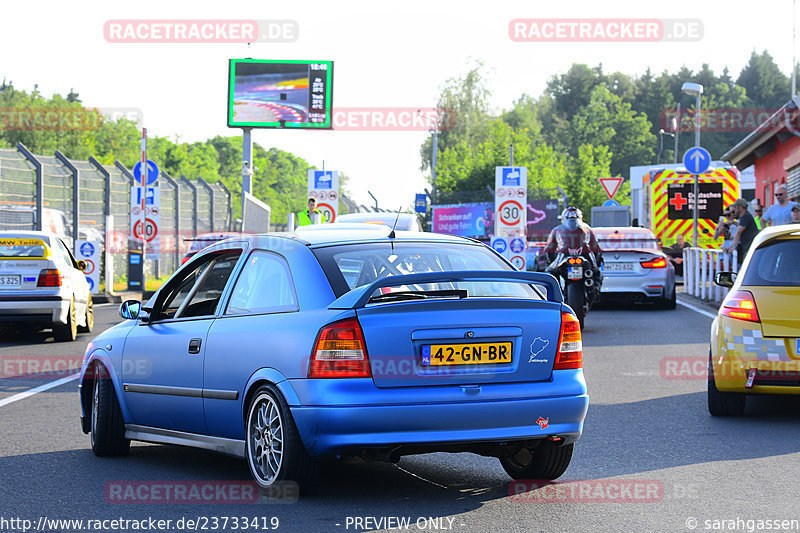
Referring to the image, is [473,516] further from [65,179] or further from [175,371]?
[65,179]

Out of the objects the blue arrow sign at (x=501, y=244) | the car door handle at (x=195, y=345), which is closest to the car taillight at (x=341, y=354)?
the car door handle at (x=195, y=345)

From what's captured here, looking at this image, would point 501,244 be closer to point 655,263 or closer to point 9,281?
point 655,263

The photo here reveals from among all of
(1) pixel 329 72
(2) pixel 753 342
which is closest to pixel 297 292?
(2) pixel 753 342

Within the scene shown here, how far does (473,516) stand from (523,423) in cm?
59

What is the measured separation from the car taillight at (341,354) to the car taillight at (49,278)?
466 inches

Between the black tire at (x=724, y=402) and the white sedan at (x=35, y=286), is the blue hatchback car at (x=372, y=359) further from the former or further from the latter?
the white sedan at (x=35, y=286)

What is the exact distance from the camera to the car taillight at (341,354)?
6020 millimetres

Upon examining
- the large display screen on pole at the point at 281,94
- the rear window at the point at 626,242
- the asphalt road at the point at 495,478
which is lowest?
the asphalt road at the point at 495,478

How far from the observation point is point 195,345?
23.4 feet

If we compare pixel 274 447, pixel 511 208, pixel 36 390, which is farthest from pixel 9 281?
pixel 511 208

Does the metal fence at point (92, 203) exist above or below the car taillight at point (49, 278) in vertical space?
above

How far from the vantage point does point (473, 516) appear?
233 inches

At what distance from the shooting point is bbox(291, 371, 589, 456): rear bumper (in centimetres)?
596

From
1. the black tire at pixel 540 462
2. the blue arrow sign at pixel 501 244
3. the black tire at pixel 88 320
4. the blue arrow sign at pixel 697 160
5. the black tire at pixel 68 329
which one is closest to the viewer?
the black tire at pixel 540 462
